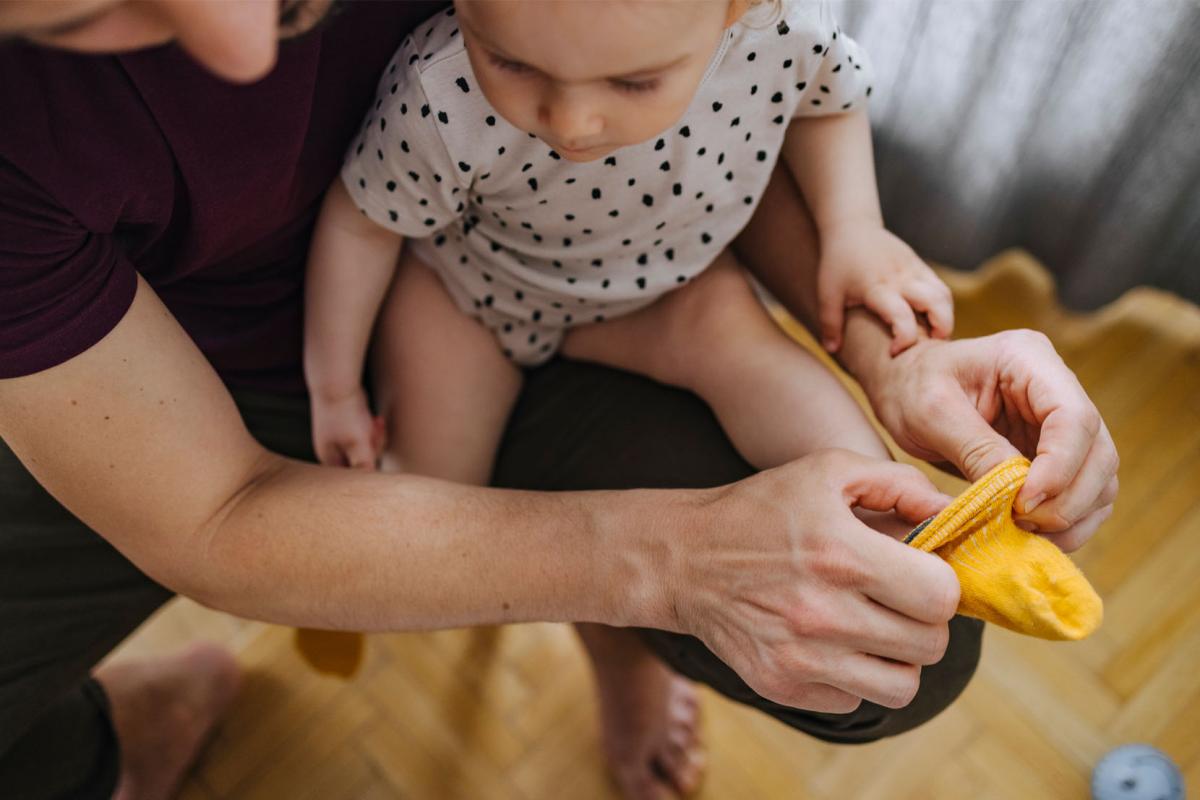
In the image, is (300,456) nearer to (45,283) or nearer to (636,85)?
(45,283)

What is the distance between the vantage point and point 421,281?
90 centimetres

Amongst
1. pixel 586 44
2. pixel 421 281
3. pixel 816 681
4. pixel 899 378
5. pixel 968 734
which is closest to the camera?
pixel 586 44

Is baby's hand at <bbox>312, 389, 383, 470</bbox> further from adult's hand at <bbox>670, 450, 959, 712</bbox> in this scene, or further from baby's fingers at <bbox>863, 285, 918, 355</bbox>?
baby's fingers at <bbox>863, 285, 918, 355</bbox>

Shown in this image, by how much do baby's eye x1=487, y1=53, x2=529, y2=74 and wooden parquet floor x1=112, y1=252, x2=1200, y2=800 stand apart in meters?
0.85

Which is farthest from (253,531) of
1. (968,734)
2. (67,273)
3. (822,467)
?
(968,734)

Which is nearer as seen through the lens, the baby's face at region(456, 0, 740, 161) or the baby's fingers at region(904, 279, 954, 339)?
the baby's face at region(456, 0, 740, 161)

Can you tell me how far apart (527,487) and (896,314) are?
360mm

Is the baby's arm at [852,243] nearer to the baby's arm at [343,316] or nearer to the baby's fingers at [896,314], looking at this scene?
the baby's fingers at [896,314]

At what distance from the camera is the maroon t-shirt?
60cm

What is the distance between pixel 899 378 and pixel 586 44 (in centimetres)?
40

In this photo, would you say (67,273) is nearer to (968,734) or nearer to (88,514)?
(88,514)

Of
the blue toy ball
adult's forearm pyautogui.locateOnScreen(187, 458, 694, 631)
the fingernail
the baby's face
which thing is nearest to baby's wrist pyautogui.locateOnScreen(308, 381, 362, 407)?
adult's forearm pyautogui.locateOnScreen(187, 458, 694, 631)

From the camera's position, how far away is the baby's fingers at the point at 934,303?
81 cm

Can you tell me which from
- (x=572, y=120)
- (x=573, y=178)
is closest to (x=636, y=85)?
(x=572, y=120)
